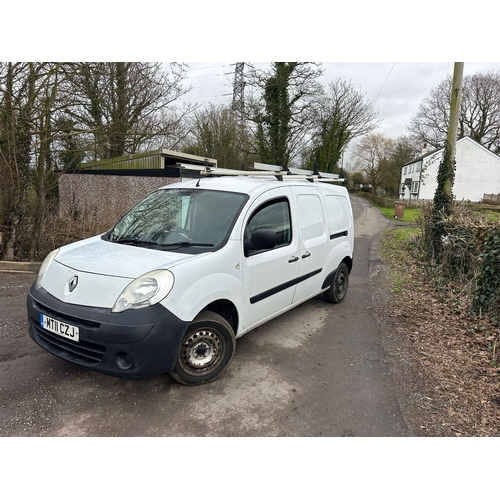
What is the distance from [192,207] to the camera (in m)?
3.79

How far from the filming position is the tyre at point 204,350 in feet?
9.77

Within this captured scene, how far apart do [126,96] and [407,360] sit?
12867 millimetres

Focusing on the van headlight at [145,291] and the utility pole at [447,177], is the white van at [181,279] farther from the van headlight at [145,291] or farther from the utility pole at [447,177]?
the utility pole at [447,177]

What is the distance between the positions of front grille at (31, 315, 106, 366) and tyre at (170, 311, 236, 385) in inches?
25.9

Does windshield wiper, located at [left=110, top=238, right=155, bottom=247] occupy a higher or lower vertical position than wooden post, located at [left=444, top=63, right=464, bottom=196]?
lower

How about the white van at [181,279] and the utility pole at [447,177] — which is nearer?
the white van at [181,279]

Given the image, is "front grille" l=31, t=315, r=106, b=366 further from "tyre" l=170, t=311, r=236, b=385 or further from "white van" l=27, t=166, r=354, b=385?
"tyre" l=170, t=311, r=236, b=385

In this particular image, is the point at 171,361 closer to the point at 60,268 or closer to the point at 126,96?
the point at 60,268

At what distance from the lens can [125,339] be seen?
2555 mm

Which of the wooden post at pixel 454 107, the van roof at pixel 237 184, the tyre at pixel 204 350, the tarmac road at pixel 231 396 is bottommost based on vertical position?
the tarmac road at pixel 231 396

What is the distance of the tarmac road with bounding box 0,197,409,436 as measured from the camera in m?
2.61

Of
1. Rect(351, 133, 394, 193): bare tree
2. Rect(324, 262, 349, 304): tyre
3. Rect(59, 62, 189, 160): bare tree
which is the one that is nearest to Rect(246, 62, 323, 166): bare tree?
Rect(59, 62, 189, 160): bare tree

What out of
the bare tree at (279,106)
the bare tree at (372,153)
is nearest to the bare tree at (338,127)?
the bare tree at (279,106)

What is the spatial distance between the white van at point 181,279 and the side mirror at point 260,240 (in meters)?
0.01
